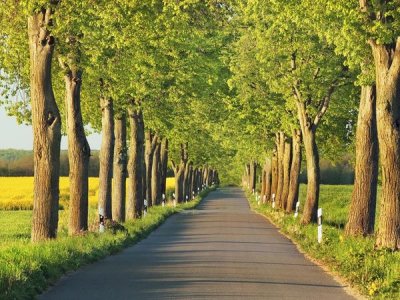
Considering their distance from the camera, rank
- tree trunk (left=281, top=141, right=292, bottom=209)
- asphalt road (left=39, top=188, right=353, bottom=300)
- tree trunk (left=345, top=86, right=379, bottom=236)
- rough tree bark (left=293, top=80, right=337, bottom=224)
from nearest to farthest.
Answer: asphalt road (left=39, top=188, right=353, bottom=300) → tree trunk (left=345, top=86, right=379, bottom=236) → rough tree bark (left=293, top=80, right=337, bottom=224) → tree trunk (left=281, top=141, right=292, bottom=209)

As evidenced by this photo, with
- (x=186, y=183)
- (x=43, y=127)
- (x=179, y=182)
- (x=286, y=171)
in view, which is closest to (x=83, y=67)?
(x=43, y=127)

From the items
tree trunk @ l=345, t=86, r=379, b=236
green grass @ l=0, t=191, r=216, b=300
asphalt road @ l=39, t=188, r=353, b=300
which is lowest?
asphalt road @ l=39, t=188, r=353, b=300

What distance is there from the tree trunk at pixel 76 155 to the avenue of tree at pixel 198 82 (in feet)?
0.10

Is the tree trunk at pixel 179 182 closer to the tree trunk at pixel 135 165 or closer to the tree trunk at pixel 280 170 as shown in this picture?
the tree trunk at pixel 280 170

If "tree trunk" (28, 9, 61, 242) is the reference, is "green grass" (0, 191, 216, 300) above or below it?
below

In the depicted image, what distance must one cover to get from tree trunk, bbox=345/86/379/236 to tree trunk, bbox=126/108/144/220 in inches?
641

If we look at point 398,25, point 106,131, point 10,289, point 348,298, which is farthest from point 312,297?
point 106,131

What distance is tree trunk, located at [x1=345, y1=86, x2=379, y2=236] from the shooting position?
24.9m

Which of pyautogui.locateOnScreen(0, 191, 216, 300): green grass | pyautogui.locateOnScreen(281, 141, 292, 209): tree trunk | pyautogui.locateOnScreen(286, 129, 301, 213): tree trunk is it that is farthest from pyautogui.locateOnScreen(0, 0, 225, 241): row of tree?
pyautogui.locateOnScreen(281, 141, 292, 209): tree trunk

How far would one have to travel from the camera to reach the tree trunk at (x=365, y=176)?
24.9 metres

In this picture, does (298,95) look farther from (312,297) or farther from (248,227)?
(312,297)

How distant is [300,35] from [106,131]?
26.8 ft

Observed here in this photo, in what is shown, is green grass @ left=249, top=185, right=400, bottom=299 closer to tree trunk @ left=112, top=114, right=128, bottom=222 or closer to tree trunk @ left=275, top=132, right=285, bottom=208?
tree trunk @ left=112, top=114, right=128, bottom=222

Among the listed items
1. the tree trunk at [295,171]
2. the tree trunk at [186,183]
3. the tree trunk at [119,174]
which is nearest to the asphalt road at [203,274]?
the tree trunk at [119,174]
